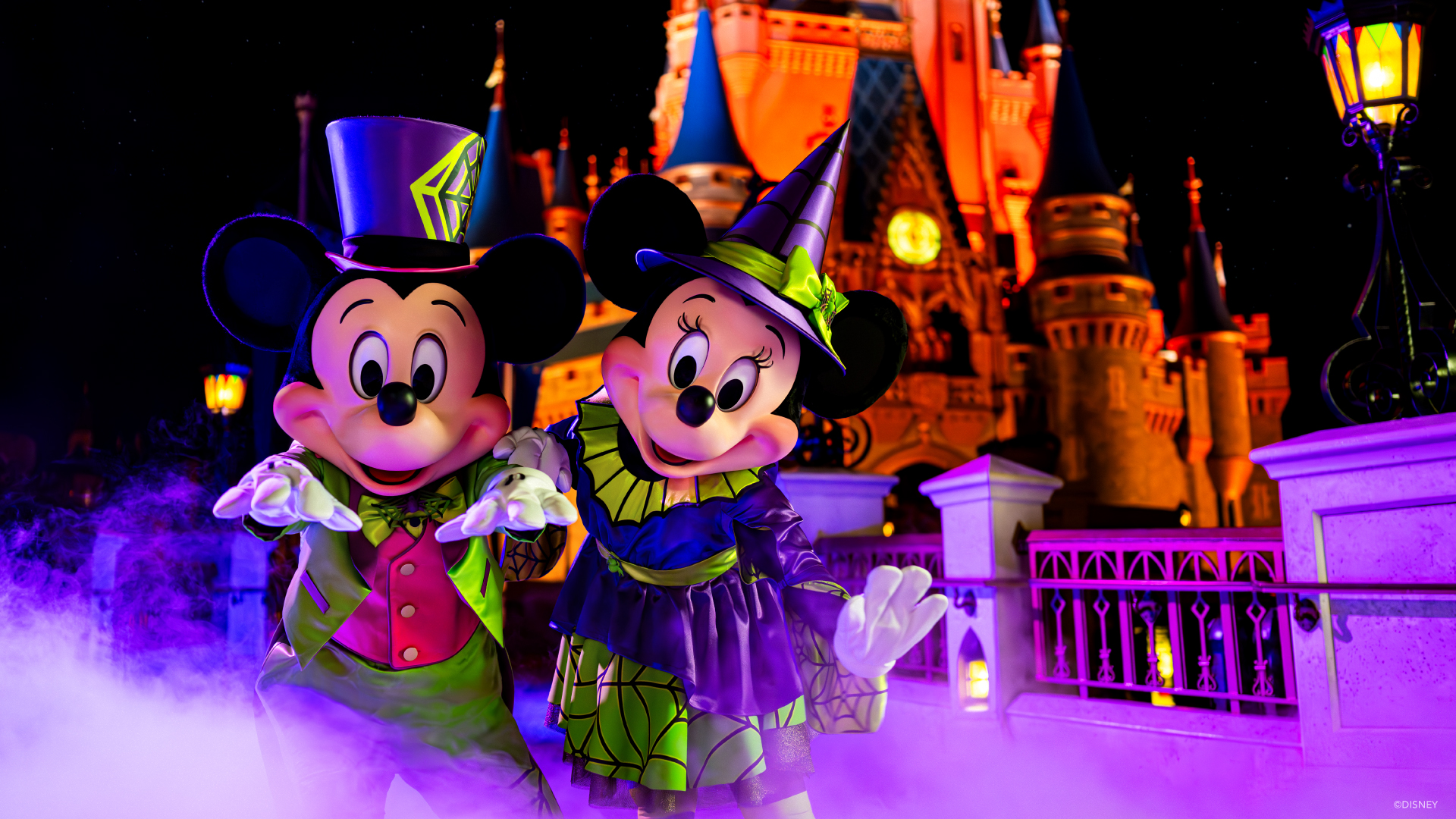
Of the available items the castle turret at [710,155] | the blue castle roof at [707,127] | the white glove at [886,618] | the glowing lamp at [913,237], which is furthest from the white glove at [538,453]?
the glowing lamp at [913,237]

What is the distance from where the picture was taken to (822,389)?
9.78 feet

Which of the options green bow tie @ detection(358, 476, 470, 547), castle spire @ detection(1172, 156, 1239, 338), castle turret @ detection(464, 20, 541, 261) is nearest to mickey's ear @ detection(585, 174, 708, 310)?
green bow tie @ detection(358, 476, 470, 547)

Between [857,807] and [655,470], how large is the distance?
5.14ft

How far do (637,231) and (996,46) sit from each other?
28.8 metres

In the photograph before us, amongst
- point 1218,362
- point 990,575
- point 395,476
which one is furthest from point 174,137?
point 1218,362

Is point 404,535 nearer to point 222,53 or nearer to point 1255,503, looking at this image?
point 222,53

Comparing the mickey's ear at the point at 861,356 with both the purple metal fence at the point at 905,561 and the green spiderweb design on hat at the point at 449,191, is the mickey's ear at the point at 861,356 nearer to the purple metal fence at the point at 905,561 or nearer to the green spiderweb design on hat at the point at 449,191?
the green spiderweb design on hat at the point at 449,191

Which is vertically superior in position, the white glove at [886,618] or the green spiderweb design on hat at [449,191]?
the green spiderweb design on hat at [449,191]

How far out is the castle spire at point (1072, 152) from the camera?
70.4 ft

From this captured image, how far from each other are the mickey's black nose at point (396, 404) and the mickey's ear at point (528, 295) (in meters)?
0.38

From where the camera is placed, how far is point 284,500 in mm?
2279

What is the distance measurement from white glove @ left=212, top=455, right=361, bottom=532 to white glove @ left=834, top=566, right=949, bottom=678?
4.01 ft

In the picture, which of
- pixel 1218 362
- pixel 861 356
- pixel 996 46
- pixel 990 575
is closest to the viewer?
pixel 861 356

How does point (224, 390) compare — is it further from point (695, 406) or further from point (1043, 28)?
point (1043, 28)
